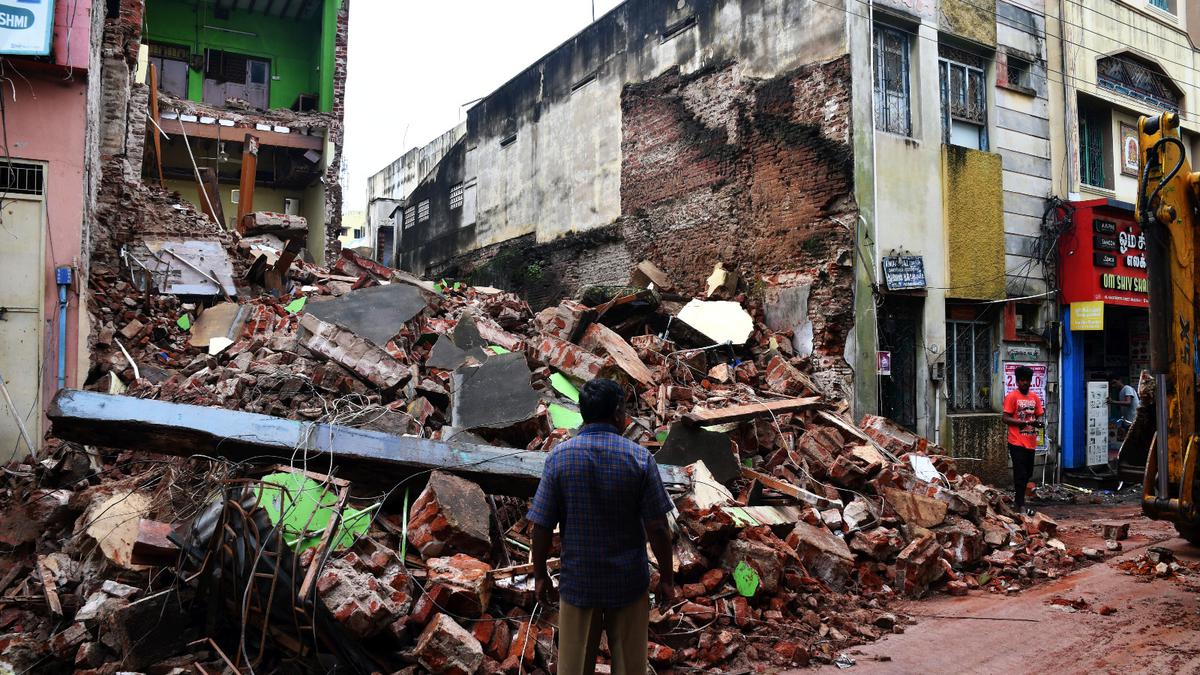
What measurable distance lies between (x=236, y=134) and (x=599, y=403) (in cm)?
1620

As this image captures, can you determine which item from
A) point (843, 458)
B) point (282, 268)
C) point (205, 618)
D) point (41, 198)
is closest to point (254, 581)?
point (205, 618)

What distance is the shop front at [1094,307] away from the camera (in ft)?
39.6

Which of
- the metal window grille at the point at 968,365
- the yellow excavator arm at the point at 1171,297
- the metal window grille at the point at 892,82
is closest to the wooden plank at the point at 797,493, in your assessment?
the yellow excavator arm at the point at 1171,297

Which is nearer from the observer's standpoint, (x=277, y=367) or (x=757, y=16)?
(x=277, y=367)

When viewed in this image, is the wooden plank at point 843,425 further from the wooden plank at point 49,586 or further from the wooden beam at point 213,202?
the wooden beam at point 213,202

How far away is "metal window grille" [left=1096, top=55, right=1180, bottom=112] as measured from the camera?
1355 cm

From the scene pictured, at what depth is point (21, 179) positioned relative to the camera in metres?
7.87

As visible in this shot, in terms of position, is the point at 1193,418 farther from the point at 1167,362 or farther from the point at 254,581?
the point at 254,581

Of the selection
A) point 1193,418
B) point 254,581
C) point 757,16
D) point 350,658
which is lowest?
point 350,658

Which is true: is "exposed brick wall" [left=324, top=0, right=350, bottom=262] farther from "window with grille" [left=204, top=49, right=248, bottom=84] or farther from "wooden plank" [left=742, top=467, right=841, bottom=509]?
"wooden plank" [left=742, top=467, right=841, bottom=509]

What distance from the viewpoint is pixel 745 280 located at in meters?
11.8

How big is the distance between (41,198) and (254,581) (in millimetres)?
6109

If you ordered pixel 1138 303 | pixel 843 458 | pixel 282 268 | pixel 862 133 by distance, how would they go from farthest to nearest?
pixel 1138 303 → pixel 282 268 → pixel 862 133 → pixel 843 458

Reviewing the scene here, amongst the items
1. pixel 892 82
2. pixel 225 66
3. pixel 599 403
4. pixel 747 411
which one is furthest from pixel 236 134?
pixel 599 403
